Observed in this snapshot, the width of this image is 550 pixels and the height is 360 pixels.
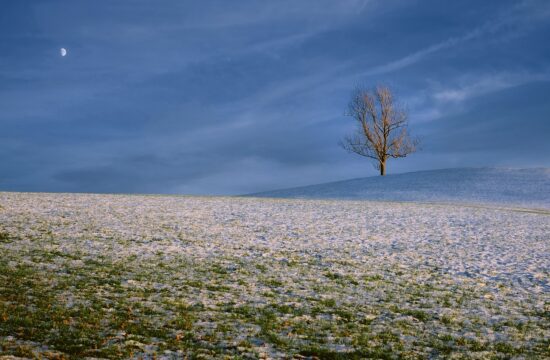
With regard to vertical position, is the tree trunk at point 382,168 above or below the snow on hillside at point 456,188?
above

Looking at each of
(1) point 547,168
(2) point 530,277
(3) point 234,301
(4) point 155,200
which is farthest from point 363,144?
(3) point 234,301

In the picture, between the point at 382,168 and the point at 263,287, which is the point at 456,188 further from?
the point at 263,287

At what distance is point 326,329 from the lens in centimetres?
1062

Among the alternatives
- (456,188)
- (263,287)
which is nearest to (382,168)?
(456,188)

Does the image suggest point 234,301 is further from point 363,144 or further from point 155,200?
point 363,144

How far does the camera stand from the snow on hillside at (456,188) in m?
48.2

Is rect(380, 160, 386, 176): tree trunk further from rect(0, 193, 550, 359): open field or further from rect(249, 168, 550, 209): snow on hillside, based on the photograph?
rect(0, 193, 550, 359): open field

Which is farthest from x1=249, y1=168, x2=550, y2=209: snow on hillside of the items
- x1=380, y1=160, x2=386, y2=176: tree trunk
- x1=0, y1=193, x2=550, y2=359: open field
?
x1=0, y1=193, x2=550, y2=359: open field

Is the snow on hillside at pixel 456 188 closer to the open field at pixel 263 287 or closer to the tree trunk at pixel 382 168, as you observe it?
the tree trunk at pixel 382 168

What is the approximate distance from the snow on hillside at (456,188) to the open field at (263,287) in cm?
1994

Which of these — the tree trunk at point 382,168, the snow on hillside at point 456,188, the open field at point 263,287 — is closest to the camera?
the open field at point 263,287

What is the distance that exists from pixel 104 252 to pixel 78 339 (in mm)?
9487

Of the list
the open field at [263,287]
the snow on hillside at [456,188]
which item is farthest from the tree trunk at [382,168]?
the open field at [263,287]

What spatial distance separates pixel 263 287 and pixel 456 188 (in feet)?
150
